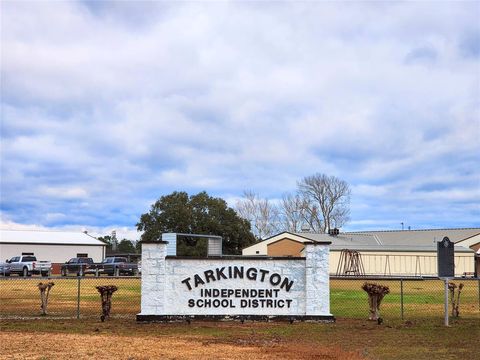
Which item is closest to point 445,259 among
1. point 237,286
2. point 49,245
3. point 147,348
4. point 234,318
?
point 237,286

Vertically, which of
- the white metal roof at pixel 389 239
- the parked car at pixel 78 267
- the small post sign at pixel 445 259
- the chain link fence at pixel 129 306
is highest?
the white metal roof at pixel 389 239

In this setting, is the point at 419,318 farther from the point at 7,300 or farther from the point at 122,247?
the point at 122,247

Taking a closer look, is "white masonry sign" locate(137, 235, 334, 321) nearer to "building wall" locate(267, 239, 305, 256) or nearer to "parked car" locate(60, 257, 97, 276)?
"parked car" locate(60, 257, 97, 276)

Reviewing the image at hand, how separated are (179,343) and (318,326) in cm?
440

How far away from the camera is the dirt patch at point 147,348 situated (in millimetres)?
11000

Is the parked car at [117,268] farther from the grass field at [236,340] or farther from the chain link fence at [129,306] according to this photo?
the grass field at [236,340]

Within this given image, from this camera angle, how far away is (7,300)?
24172mm

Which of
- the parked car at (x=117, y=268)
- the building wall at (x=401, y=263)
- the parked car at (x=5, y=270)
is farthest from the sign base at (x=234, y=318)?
the building wall at (x=401, y=263)

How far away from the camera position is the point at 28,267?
164 ft

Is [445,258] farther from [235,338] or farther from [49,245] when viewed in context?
[49,245]

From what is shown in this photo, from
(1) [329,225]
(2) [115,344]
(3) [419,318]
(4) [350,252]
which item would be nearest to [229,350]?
(2) [115,344]

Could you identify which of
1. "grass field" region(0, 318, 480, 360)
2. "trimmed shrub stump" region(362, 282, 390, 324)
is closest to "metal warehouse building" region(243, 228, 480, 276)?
"trimmed shrub stump" region(362, 282, 390, 324)

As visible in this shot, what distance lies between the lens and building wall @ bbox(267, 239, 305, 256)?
63875 mm

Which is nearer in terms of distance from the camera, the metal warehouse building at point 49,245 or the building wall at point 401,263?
the building wall at point 401,263
